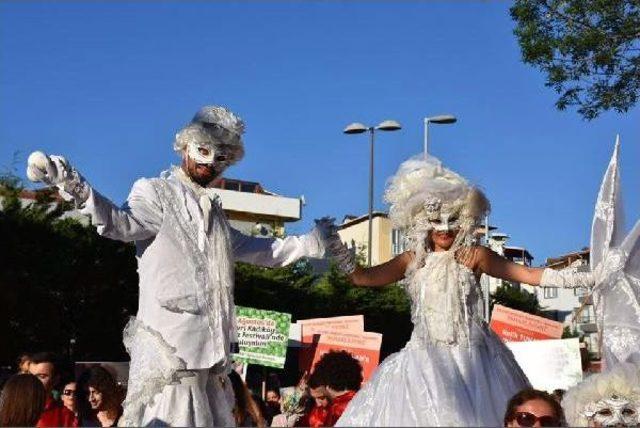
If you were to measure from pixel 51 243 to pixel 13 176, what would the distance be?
1633 millimetres

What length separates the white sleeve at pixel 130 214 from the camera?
4285 millimetres

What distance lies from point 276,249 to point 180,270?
885 mm

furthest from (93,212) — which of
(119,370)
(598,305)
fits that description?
(119,370)

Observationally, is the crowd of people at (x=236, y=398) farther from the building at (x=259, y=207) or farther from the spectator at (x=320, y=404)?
the building at (x=259, y=207)

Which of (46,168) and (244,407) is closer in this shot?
(46,168)

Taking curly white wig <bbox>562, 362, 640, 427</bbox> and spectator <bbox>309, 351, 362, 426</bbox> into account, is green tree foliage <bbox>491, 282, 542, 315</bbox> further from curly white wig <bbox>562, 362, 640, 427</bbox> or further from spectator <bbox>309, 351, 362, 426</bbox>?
curly white wig <bbox>562, 362, 640, 427</bbox>

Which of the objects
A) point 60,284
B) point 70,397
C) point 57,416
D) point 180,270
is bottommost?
point 57,416

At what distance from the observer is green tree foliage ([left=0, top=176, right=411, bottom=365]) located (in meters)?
19.5

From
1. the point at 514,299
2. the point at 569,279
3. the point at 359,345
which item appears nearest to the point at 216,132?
the point at 569,279

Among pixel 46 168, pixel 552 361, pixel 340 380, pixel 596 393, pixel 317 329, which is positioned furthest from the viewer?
pixel 317 329

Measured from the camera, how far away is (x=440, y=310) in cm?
541

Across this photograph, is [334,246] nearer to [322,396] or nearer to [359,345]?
[322,396]

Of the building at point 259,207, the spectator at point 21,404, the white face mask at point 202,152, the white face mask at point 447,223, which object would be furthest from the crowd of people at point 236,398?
the building at point 259,207

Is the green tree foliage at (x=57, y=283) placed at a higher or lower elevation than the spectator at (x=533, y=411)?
higher
